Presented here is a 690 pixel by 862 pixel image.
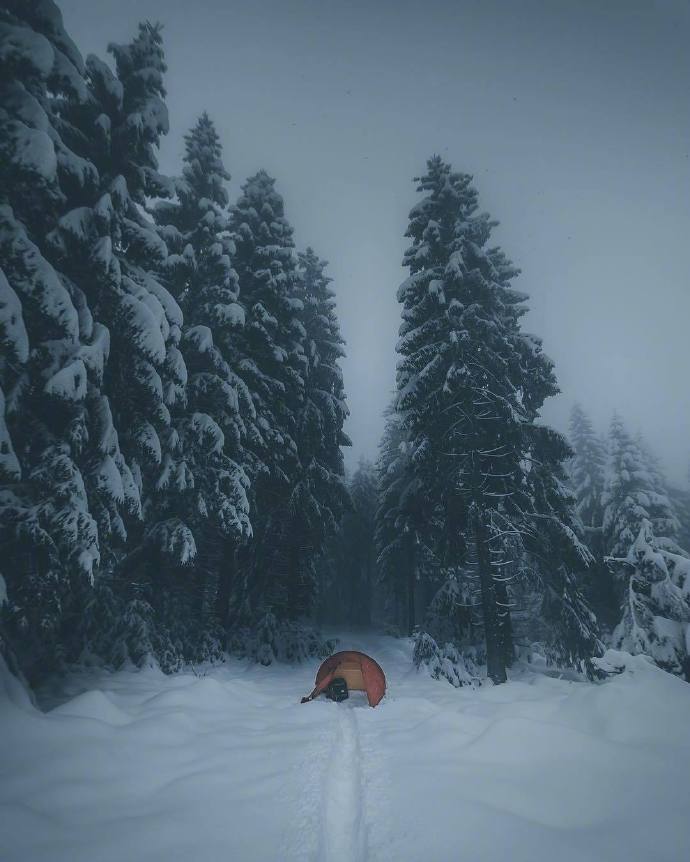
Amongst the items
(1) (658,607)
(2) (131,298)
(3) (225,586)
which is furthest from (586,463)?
(2) (131,298)

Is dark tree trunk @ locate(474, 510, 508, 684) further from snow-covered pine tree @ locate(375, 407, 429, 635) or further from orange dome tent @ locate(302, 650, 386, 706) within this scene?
snow-covered pine tree @ locate(375, 407, 429, 635)

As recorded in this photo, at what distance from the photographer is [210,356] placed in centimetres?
1106

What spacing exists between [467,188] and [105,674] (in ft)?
54.1

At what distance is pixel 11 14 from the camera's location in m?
6.18

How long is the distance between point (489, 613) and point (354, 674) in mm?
3789

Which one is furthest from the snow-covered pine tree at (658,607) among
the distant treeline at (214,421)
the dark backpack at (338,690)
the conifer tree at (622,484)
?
the conifer tree at (622,484)

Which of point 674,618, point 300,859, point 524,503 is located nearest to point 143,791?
point 300,859

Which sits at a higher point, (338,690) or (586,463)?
(586,463)

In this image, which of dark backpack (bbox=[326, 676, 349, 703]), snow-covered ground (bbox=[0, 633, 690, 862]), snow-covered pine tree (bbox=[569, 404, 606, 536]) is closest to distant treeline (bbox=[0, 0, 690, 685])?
snow-covered ground (bbox=[0, 633, 690, 862])

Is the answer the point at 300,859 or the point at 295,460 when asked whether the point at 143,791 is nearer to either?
the point at 300,859

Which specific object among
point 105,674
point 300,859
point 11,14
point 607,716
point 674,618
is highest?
point 11,14

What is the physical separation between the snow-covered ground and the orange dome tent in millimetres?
2519

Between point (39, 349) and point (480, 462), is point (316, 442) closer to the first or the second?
point (480, 462)

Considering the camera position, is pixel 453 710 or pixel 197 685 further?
pixel 197 685
